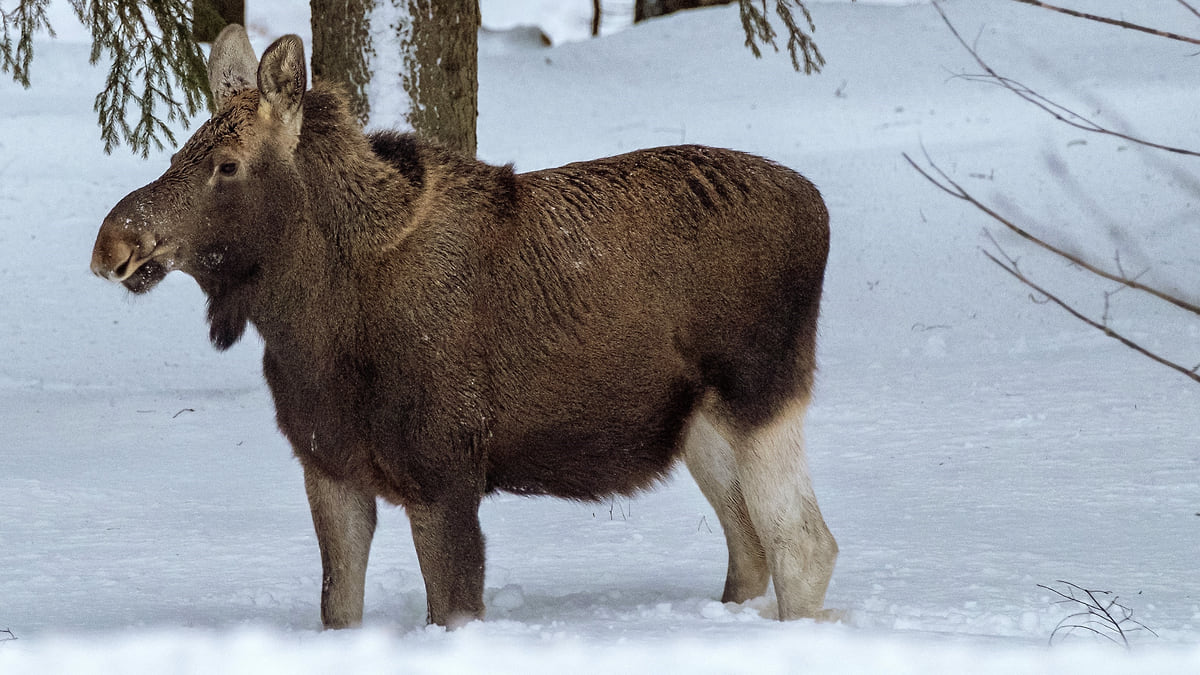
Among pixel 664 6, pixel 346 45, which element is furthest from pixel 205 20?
pixel 664 6

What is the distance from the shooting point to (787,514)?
516 cm

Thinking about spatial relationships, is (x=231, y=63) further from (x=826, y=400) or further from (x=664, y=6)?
(x=664, y=6)

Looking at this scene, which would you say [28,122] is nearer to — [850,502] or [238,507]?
[238,507]

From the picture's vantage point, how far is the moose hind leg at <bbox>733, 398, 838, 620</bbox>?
5078mm

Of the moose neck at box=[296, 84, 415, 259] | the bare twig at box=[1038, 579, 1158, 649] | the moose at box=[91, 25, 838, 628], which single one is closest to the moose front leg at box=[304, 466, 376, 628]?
the moose at box=[91, 25, 838, 628]

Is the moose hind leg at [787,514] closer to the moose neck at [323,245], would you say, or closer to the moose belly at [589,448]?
the moose belly at [589,448]

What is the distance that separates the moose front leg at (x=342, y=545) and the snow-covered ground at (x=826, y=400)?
156mm

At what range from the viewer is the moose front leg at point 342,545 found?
4.90 meters

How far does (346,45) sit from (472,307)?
3552mm

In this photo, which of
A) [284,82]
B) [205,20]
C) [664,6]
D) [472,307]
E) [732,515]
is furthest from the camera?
[664,6]

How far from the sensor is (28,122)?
636 inches

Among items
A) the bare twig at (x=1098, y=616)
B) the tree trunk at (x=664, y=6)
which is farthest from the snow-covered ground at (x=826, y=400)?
the tree trunk at (x=664, y=6)

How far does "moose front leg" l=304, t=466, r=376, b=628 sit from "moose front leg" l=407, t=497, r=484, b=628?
0.42 metres

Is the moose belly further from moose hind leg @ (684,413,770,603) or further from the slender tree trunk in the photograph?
the slender tree trunk
